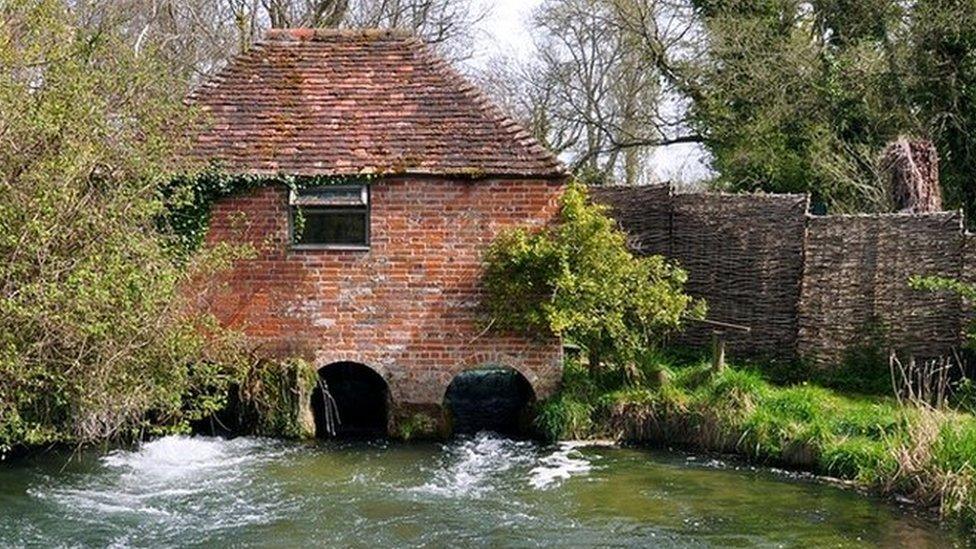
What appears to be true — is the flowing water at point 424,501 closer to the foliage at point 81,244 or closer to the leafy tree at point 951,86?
the foliage at point 81,244

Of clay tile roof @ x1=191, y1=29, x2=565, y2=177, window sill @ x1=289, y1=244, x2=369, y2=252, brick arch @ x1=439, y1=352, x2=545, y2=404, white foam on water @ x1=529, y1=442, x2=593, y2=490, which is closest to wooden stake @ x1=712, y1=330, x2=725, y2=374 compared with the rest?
white foam on water @ x1=529, y1=442, x2=593, y2=490

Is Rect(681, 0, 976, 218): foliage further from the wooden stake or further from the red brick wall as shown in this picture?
the red brick wall

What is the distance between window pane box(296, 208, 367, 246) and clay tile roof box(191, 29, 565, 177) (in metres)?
0.62

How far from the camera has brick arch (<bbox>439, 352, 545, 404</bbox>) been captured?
1434cm

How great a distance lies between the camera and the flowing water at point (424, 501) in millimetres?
9828

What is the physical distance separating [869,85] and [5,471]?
17256mm

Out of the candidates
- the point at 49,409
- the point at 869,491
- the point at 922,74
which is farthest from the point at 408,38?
the point at 922,74

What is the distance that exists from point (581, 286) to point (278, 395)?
13.9 feet

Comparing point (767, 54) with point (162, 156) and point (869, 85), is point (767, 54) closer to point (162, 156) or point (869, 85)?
point (869, 85)

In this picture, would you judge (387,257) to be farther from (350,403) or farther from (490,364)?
(350,403)

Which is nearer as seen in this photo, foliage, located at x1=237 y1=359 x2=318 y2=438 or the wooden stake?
the wooden stake

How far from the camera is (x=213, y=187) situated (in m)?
14.3

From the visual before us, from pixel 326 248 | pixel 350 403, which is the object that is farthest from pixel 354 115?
pixel 350 403

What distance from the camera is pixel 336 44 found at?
52.5 ft
